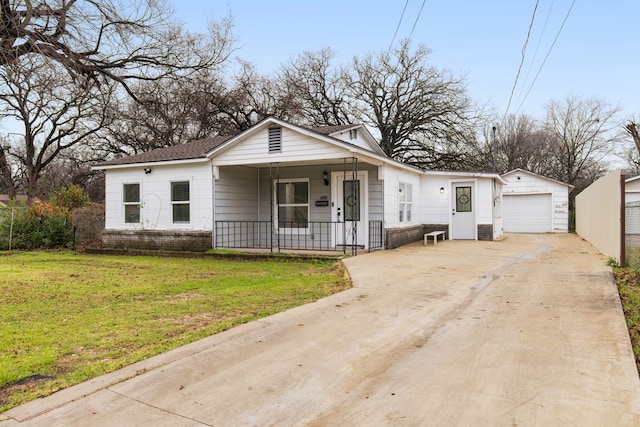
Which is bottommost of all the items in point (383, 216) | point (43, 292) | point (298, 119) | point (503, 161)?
point (43, 292)

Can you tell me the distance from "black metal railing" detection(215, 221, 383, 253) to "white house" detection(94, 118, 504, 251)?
30 mm

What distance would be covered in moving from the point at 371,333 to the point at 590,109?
33.1m

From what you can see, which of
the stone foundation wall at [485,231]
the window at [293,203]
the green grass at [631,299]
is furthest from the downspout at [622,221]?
the window at [293,203]

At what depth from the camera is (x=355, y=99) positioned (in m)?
28.8

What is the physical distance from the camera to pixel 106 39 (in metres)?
10.6

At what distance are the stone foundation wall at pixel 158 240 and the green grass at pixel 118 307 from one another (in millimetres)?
1901

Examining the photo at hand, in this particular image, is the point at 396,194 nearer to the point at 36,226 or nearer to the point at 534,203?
the point at 534,203

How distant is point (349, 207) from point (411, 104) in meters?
16.5

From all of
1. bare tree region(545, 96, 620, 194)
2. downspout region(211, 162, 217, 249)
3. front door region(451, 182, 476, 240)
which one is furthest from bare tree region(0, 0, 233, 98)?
bare tree region(545, 96, 620, 194)

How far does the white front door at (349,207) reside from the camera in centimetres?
1253

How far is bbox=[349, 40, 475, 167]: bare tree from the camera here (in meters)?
25.9

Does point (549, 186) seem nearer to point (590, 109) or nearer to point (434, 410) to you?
point (590, 109)

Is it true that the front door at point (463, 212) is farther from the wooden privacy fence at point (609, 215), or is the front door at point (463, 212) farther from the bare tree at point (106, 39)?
the bare tree at point (106, 39)

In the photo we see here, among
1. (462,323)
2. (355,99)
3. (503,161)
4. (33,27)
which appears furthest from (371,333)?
(503,161)
